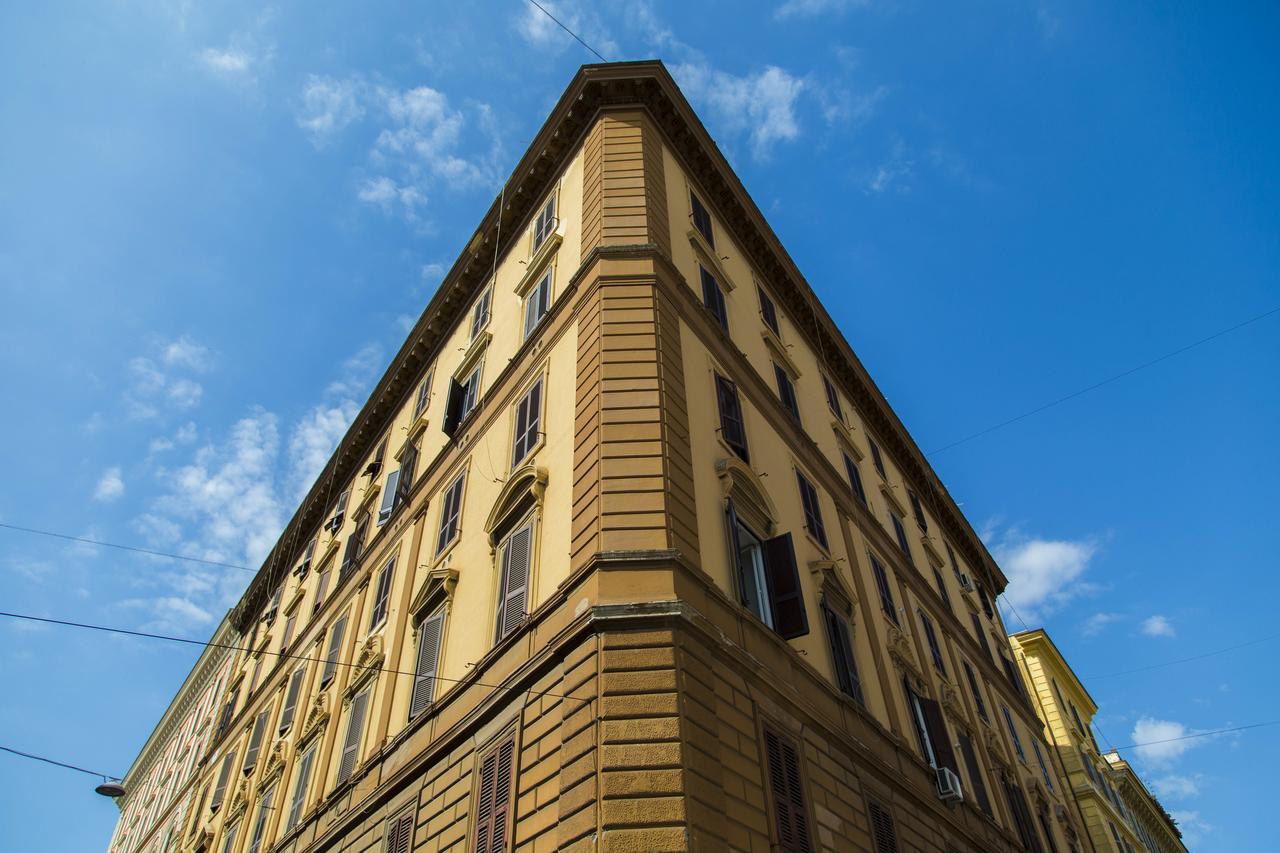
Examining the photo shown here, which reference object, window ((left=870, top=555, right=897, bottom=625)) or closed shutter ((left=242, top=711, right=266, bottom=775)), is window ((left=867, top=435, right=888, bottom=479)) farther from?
closed shutter ((left=242, top=711, right=266, bottom=775))

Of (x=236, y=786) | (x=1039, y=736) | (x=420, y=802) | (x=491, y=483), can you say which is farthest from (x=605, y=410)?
A: (x=1039, y=736)

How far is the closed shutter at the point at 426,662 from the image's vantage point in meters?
12.2

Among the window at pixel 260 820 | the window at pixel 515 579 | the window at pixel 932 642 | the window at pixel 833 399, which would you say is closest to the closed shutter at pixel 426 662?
the window at pixel 515 579

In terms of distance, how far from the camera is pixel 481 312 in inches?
760

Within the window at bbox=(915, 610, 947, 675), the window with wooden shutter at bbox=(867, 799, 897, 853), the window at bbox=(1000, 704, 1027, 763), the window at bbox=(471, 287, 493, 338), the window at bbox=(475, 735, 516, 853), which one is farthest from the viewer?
the window at bbox=(1000, 704, 1027, 763)

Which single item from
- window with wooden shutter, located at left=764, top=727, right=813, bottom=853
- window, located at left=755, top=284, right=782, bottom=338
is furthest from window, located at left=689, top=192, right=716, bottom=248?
window with wooden shutter, located at left=764, top=727, right=813, bottom=853

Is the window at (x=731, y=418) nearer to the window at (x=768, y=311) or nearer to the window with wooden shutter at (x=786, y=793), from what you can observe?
the window with wooden shutter at (x=786, y=793)

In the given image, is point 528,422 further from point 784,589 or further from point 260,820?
point 260,820

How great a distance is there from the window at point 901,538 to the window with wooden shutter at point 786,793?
11330mm

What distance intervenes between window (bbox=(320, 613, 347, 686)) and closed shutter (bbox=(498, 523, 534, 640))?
23.9ft

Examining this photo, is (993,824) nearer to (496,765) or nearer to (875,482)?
(875,482)

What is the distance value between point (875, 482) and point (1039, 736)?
34.6 ft

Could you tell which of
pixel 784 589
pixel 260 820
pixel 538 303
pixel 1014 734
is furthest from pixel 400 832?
pixel 1014 734

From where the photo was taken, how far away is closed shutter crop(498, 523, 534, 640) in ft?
35.9
